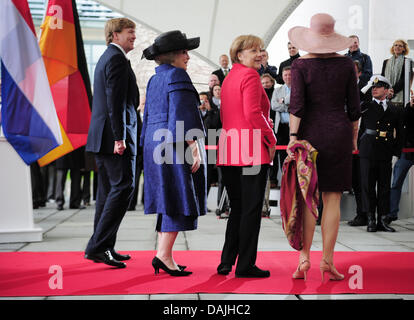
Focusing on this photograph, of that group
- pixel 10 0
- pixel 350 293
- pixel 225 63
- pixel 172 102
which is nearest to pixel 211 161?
pixel 225 63

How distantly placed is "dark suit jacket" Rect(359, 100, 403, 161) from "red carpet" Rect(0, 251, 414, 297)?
2.17 meters

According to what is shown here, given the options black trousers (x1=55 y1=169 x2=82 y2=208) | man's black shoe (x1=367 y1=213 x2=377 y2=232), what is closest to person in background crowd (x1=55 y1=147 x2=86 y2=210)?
black trousers (x1=55 y1=169 x2=82 y2=208)

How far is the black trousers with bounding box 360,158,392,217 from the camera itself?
700cm

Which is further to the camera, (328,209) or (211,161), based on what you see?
(211,161)

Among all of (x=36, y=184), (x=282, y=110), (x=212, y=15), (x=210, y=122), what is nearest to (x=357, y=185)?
(x=282, y=110)

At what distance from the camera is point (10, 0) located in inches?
222

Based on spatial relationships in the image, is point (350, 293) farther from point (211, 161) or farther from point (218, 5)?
point (218, 5)

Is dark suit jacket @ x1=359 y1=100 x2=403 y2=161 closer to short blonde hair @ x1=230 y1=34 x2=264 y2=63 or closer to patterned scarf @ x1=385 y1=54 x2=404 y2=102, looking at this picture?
patterned scarf @ x1=385 y1=54 x2=404 y2=102

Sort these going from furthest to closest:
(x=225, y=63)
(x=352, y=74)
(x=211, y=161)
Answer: (x=225, y=63) → (x=211, y=161) → (x=352, y=74)

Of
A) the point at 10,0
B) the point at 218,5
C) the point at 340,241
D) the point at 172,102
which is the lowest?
the point at 340,241

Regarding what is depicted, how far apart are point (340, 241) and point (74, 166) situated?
5293 millimetres

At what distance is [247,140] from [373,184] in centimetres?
362

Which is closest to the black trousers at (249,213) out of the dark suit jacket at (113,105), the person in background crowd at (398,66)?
the dark suit jacket at (113,105)

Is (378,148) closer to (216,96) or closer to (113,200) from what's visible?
(216,96)
